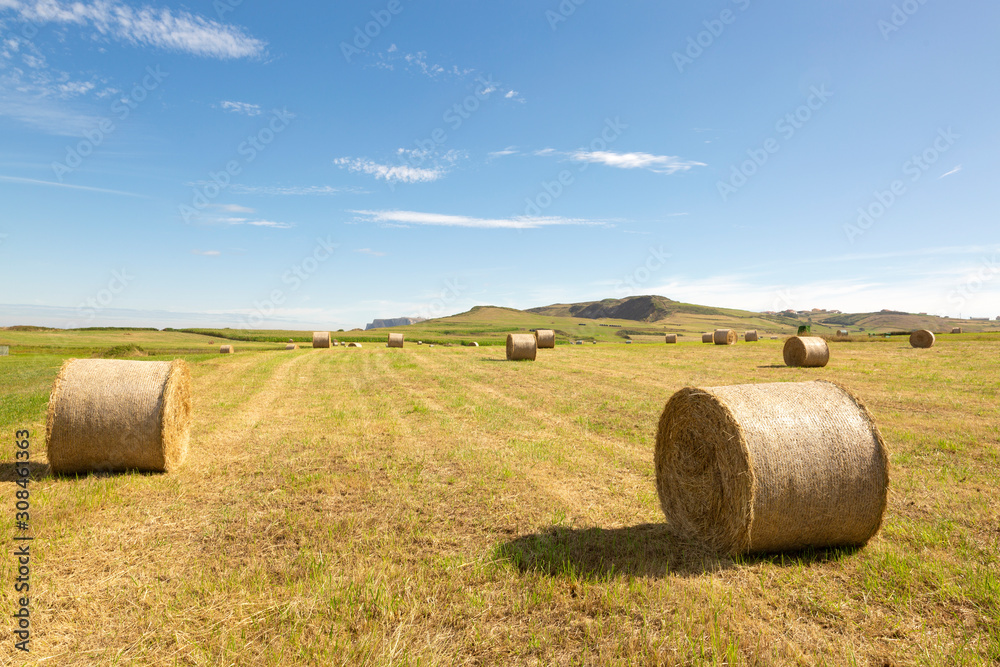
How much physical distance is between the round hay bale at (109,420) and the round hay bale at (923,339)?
2104 inches

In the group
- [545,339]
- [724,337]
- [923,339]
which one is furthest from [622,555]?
[724,337]

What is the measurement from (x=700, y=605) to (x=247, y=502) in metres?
6.61

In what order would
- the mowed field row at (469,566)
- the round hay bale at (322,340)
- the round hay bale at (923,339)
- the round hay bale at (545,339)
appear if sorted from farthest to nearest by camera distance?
the round hay bale at (322,340), the round hay bale at (545,339), the round hay bale at (923,339), the mowed field row at (469,566)

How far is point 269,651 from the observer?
4465mm

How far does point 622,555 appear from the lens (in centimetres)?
628

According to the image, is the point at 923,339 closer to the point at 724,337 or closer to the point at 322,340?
the point at 724,337

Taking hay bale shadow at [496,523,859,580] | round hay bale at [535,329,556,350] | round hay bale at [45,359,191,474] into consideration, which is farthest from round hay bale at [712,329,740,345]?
round hay bale at [45,359,191,474]

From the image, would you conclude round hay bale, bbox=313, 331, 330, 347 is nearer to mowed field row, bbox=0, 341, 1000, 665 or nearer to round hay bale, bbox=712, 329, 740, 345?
round hay bale, bbox=712, 329, 740, 345

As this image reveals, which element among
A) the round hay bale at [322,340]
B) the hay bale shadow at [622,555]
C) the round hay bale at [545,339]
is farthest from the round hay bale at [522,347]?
the round hay bale at [322,340]

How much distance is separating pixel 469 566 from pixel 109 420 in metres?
7.53

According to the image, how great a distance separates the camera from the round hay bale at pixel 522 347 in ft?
112

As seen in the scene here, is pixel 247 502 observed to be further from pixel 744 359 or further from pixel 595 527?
pixel 744 359

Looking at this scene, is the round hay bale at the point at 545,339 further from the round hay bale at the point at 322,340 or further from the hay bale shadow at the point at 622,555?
the hay bale shadow at the point at 622,555

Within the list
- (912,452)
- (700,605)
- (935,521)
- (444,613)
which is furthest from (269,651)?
(912,452)
